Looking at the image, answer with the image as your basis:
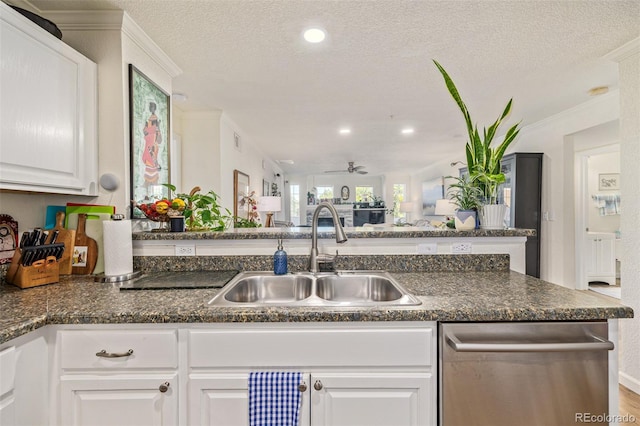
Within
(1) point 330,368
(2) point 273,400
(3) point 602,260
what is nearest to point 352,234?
(1) point 330,368

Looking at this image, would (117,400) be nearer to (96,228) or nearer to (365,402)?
(365,402)

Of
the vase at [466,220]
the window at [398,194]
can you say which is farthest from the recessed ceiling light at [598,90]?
the window at [398,194]

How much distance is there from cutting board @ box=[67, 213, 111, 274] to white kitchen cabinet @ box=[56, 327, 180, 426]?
0.68 meters

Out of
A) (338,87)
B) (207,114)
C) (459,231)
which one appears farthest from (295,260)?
(207,114)

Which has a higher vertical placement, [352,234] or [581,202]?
[581,202]

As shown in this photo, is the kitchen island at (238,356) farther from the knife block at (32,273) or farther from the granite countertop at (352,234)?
the granite countertop at (352,234)

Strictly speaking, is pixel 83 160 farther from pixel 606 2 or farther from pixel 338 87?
pixel 606 2

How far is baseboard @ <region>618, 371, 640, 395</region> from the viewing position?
82.1 inches

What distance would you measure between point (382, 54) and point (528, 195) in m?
3.19

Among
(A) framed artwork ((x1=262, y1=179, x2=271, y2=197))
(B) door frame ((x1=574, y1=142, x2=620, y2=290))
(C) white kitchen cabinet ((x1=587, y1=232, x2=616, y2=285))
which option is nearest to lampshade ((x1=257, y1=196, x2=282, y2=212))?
Result: (A) framed artwork ((x1=262, y1=179, x2=271, y2=197))

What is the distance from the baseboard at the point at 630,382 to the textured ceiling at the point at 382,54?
7.65 feet

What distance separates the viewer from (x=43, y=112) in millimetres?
1311

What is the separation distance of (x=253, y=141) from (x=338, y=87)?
2.46 metres

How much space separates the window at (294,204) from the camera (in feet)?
31.9
